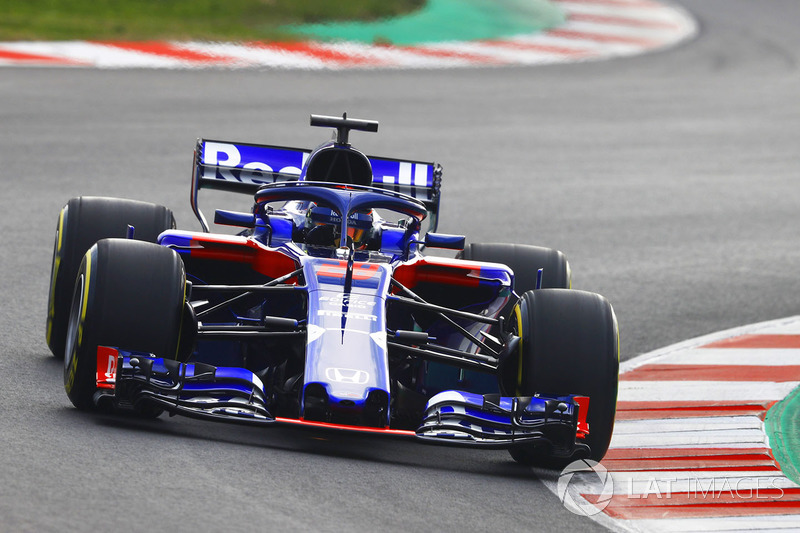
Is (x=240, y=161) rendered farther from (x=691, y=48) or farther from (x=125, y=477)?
(x=691, y=48)

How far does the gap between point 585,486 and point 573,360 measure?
21.7 inches

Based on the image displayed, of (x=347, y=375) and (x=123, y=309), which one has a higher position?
(x=123, y=309)

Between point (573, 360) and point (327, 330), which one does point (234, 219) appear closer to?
point (327, 330)

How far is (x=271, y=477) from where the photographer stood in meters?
5.34

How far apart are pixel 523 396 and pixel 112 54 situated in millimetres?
11828

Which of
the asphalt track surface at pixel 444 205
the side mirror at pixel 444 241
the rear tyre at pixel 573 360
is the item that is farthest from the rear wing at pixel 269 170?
the rear tyre at pixel 573 360

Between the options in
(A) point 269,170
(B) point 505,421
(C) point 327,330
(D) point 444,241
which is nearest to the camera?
(B) point 505,421

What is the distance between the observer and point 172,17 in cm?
1889

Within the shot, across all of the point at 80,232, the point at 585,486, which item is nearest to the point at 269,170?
the point at 80,232

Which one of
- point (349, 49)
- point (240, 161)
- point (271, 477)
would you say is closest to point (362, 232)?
point (240, 161)

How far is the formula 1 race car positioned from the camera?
18.9 feet

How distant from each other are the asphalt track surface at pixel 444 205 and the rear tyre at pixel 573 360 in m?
0.39

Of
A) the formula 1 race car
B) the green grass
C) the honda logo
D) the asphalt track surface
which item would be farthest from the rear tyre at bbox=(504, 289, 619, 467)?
the green grass

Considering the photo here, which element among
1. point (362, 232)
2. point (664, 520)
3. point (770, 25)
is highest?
point (770, 25)
